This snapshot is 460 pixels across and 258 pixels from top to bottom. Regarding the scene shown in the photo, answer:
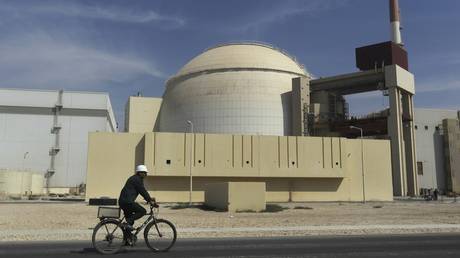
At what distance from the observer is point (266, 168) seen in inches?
2243

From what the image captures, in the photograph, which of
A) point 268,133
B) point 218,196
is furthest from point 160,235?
point 268,133

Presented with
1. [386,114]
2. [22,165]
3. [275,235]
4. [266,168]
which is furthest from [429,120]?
[275,235]

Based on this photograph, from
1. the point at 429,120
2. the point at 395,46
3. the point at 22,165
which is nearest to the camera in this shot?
the point at 395,46

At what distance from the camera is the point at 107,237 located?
468 inches

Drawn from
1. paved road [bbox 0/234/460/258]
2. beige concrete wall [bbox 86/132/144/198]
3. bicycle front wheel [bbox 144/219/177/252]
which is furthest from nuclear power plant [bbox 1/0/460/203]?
bicycle front wheel [bbox 144/219/177/252]

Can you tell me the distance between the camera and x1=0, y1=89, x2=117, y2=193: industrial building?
272 feet

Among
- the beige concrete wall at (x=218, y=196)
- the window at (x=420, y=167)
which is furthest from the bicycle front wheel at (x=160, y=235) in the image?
the window at (x=420, y=167)

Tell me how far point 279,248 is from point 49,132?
257ft

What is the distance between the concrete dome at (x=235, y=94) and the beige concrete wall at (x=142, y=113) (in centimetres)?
476

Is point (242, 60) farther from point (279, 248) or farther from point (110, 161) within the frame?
point (279, 248)

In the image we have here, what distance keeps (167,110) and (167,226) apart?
73968 millimetres

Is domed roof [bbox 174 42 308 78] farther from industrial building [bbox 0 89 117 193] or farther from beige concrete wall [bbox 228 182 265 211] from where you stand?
beige concrete wall [bbox 228 182 265 211]

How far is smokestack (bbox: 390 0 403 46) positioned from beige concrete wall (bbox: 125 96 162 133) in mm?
42128

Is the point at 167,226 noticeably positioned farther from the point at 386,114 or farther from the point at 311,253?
the point at 386,114
